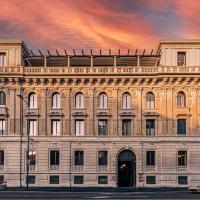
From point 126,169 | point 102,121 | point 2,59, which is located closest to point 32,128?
point 102,121

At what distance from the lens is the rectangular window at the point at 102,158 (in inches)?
3246

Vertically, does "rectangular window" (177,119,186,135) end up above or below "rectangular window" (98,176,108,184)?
above

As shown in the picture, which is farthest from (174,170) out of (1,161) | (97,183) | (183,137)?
(1,161)

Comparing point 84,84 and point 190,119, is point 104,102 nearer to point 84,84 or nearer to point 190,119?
point 84,84

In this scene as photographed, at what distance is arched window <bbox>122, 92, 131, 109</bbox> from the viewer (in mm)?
83438

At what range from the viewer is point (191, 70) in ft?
270

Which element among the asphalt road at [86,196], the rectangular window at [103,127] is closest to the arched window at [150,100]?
the rectangular window at [103,127]

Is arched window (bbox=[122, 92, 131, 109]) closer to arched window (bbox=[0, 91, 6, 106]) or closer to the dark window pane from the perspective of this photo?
the dark window pane

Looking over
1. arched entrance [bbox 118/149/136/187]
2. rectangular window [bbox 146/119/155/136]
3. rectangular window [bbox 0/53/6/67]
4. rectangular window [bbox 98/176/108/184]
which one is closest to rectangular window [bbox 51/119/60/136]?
rectangular window [bbox 98/176/108/184]

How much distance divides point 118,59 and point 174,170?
1872cm

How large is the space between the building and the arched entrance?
5.5 inches

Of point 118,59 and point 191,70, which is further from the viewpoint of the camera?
point 118,59

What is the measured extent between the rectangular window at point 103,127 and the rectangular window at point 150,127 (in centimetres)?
579

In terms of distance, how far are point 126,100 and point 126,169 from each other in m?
9.84
